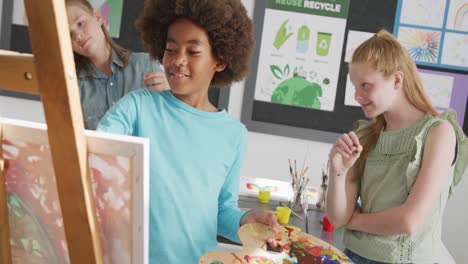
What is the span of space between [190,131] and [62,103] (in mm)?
478

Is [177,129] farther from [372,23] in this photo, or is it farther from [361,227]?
[372,23]

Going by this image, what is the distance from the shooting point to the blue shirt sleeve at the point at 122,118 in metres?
1.00

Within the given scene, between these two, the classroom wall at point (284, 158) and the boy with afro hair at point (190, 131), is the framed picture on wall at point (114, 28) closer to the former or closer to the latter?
the classroom wall at point (284, 158)

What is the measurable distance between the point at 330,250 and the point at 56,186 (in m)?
0.60

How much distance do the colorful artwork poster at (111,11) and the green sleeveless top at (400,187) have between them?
2.07 m

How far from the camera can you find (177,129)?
1095 millimetres

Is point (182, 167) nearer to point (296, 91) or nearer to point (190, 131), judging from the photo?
point (190, 131)

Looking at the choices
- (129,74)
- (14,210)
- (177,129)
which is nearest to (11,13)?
(129,74)

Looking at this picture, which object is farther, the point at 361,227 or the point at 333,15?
the point at 333,15

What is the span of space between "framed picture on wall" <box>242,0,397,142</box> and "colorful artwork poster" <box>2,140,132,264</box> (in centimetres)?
227

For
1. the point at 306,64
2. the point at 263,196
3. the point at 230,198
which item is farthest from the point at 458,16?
the point at 230,198

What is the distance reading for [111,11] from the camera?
9.83 feet

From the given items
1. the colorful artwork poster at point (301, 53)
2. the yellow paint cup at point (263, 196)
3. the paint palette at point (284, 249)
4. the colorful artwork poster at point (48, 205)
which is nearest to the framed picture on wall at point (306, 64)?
the colorful artwork poster at point (301, 53)

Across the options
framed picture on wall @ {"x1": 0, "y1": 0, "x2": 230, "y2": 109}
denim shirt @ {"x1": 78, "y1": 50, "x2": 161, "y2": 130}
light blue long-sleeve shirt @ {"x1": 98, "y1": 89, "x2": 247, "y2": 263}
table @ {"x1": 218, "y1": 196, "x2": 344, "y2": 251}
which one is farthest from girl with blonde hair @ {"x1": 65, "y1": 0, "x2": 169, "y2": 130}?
framed picture on wall @ {"x1": 0, "y1": 0, "x2": 230, "y2": 109}
